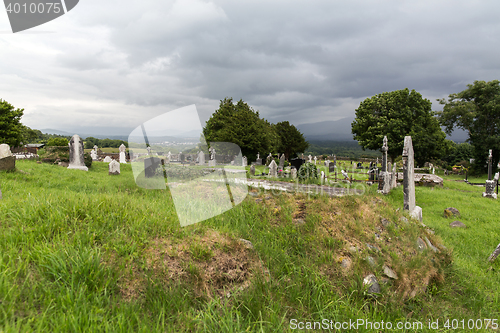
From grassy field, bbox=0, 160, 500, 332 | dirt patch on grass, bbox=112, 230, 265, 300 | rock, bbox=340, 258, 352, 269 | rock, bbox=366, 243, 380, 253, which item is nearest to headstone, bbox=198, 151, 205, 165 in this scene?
grassy field, bbox=0, 160, 500, 332

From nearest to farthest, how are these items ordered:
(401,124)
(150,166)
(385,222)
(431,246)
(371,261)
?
(371,261), (431,246), (385,222), (150,166), (401,124)

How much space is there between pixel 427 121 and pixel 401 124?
15.7ft

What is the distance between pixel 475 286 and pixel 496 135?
37.0 metres

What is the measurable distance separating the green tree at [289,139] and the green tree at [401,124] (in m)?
21.9

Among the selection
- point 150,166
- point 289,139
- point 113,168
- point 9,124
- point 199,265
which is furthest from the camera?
point 289,139

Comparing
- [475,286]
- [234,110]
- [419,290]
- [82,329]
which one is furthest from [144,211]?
[234,110]

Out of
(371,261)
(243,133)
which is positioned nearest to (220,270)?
(371,261)

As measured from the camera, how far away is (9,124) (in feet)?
84.2

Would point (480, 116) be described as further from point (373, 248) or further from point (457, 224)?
point (373, 248)

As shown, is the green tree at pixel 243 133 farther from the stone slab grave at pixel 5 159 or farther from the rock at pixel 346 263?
the rock at pixel 346 263

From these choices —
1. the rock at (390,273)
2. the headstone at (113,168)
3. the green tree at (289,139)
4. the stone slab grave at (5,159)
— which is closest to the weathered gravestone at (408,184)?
the rock at (390,273)

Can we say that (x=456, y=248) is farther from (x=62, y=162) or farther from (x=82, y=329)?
(x=62, y=162)

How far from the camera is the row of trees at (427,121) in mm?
29359

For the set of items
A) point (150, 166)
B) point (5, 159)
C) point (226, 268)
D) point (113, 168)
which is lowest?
point (226, 268)
